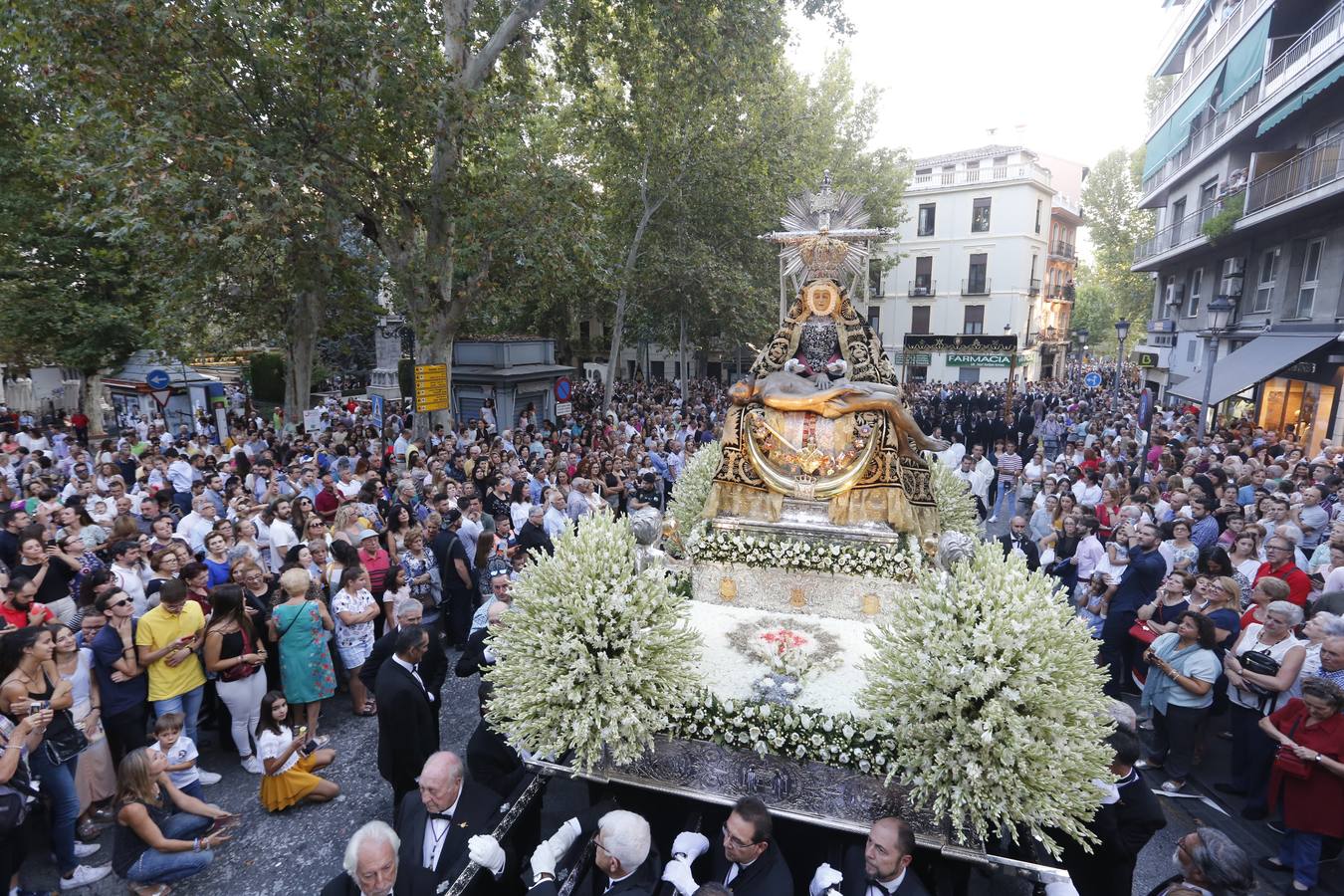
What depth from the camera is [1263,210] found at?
18.2 m

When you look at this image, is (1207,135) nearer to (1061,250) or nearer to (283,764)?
(1061,250)

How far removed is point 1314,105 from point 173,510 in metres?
26.2

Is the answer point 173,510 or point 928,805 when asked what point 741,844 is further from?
point 173,510

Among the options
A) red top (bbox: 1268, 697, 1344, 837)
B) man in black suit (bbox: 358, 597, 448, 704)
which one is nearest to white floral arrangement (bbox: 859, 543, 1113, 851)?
red top (bbox: 1268, 697, 1344, 837)

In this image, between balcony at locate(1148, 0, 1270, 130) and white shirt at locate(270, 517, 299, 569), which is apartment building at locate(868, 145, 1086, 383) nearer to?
balcony at locate(1148, 0, 1270, 130)

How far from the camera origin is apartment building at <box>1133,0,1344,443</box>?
52.9 feet

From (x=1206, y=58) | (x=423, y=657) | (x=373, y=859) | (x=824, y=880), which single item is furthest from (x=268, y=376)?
(x=1206, y=58)

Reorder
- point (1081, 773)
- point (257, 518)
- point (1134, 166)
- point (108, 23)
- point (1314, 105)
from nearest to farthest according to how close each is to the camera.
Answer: point (1081, 773) < point (257, 518) < point (108, 23) < point (1314, 105) < point (1134, 166)

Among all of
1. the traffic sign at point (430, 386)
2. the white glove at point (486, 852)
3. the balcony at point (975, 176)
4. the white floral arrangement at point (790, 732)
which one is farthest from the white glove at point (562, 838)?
the balcony at point (975, 176)

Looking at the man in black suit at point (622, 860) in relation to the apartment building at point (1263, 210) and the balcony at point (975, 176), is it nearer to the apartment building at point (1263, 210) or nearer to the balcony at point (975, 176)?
the apartment building at point (1263, 210)

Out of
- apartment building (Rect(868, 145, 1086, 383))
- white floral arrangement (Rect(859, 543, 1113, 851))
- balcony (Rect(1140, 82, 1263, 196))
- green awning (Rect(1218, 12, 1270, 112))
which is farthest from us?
apartment building (Rect(868, 145, 1086, 383))

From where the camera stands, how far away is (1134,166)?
1651 inches

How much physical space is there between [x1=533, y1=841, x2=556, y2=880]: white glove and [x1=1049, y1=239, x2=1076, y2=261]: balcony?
53.1 metres

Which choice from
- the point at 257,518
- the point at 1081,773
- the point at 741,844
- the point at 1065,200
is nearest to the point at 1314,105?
the point at 1081,773
